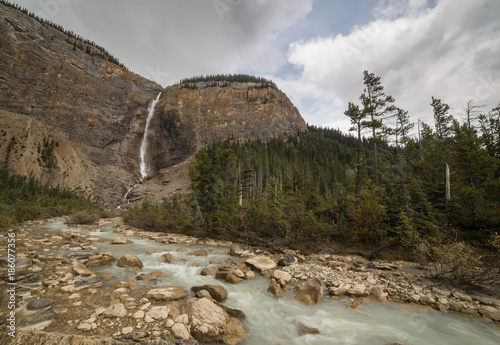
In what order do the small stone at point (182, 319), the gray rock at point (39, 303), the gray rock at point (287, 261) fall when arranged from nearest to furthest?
the gray rock at point (39, 303)
the small stone at point (182, 319)
the gray rock at point (287, 261)

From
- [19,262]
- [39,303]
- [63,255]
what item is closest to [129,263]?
[63,255]

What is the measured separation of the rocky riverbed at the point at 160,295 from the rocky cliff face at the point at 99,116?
47183 mm

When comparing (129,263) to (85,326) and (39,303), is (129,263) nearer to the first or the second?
(39,303)

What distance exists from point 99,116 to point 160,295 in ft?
263

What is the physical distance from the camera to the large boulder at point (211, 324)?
4.25 m

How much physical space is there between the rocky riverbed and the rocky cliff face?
155 ft

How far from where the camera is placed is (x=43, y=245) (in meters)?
10.2

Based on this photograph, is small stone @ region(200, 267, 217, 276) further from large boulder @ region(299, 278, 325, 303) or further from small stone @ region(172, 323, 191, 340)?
small stone @ region(172, 323, 191, 340)

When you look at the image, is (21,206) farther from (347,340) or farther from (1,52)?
(1,52)

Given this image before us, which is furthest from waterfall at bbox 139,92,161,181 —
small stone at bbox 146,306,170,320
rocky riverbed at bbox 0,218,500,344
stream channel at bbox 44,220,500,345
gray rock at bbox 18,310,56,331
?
small stone at bbox 146,306,170,320

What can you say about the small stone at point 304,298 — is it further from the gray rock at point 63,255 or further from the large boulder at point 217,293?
the gray rock at point 63,255

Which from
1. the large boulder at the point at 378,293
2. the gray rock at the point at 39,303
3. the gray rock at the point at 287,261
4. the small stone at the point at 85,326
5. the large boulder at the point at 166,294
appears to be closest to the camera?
the small stone at the point at 85,326

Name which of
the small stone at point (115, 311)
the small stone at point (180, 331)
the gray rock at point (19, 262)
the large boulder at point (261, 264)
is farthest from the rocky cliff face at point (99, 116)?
the small stone at point (180, 331)

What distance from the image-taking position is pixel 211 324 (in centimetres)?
450
